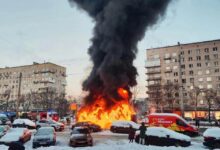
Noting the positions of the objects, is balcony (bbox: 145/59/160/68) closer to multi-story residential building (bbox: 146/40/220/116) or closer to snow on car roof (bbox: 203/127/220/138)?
multi-story residential building (bbox: 146/40/220/116)

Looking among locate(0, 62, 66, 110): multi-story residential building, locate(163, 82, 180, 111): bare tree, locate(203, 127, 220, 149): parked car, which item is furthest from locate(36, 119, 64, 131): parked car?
locate(0, 62, 66, 110): multi-story residential building

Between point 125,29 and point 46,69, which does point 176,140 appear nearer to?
point 125,29

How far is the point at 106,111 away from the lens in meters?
47.9

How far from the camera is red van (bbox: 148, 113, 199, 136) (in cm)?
3161

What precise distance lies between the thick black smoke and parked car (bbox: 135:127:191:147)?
82.6 ft

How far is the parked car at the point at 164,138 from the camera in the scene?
845 inches

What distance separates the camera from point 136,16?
5009 cm

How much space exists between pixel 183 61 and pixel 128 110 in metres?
59.4

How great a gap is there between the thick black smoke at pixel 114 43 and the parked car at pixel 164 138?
25.2m

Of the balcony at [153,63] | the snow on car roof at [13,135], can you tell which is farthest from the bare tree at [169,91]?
the snow on car roof at [13,135]

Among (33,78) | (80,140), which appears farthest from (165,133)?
(33,78)

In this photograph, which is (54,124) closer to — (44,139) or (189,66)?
(44,139)

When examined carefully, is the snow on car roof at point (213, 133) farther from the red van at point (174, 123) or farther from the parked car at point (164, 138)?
the red van at point (174, 123)

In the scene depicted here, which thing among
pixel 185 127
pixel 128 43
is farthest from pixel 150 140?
pixel 128 43
